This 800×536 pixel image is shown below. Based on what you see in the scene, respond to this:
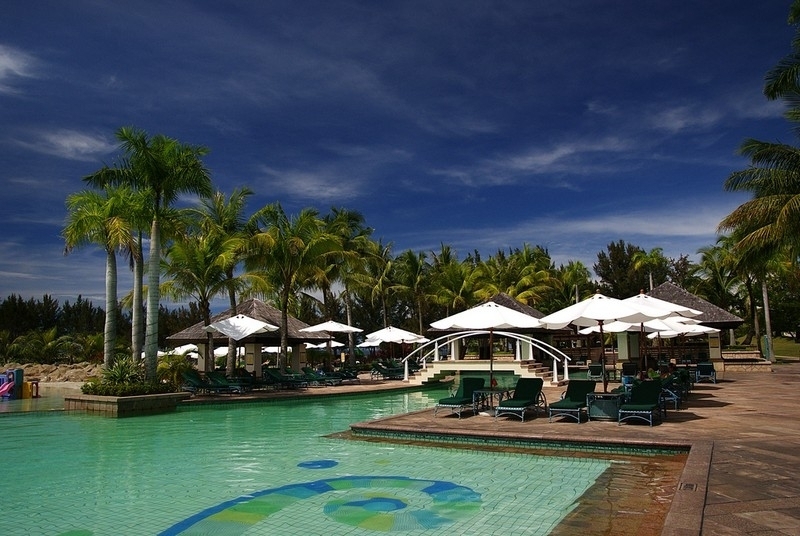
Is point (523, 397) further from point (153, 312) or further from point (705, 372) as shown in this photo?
point (153, 312)

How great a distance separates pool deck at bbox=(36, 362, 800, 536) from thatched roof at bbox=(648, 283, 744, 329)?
1200 cm

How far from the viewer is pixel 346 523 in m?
6.14

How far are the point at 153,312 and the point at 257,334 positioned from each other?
7.92 meters

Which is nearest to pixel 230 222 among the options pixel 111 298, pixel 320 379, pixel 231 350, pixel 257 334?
pixel 257 334

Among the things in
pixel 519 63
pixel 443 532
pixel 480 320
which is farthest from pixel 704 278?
pixel 443 532

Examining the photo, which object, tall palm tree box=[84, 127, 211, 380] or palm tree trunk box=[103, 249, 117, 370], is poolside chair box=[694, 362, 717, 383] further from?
palm tree trunk box=[103, 249, 117, 370]

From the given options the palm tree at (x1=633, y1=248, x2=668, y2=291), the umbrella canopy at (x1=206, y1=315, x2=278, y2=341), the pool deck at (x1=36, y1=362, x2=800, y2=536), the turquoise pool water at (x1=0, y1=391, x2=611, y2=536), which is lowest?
the turquoise pool water at (x1=0, y1=391, x2=611, y2=536)

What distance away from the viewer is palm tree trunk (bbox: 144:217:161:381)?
17422mm

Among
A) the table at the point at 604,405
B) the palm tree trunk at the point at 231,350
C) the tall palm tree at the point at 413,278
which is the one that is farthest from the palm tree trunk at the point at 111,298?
the tall palm tree at the point at 413,278

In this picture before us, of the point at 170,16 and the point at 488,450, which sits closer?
the point at 488,450

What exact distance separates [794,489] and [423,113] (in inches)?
728

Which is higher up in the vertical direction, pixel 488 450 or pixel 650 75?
pixel 650 75

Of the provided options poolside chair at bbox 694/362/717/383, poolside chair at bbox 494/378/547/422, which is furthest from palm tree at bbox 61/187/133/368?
poolside chair at bbox 694/362/717/383

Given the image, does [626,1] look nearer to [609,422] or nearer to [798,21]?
[798,21]
